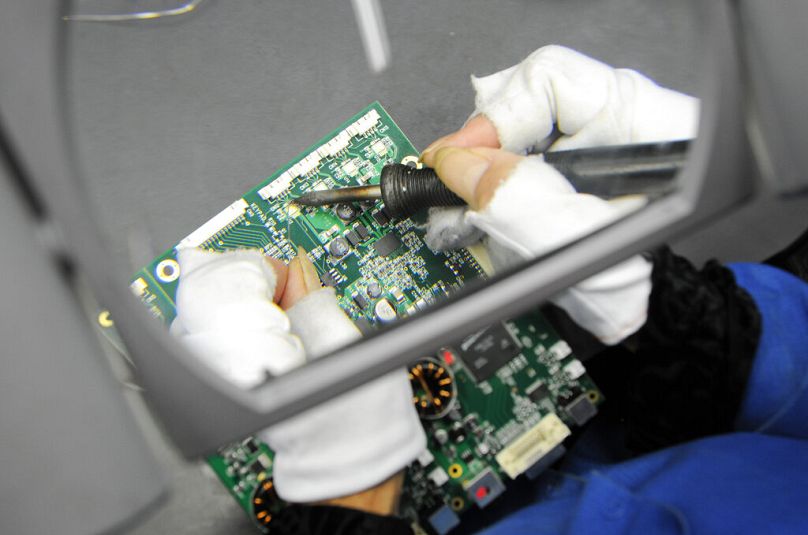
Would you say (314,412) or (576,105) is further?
(576,105)

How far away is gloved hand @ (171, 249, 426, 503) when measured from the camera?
0.60 metres

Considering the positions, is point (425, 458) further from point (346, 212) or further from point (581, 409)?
point (346, 212)

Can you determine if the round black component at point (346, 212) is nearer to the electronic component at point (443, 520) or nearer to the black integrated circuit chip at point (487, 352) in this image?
the black integrated circuit chip at point (487, 352)

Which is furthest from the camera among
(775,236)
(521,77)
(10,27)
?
(775,236)

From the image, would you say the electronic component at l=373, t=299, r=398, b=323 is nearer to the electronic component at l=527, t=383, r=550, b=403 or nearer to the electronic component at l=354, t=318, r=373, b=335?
the electronic component at l=354, t=318, r=373, b=335

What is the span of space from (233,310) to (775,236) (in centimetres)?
89

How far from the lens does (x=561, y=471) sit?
34.2 inches

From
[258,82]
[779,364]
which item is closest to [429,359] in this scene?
[779,364]

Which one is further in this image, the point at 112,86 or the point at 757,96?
the point at 112,86

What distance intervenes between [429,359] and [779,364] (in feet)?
1.27

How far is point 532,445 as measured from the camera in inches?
31.8

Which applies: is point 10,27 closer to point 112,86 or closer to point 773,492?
point 773,492

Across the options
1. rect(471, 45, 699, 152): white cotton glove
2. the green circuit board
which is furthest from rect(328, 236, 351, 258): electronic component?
rect(471, 45, 699, 152): white cotton glove

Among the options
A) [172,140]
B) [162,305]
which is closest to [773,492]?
[162,305]
